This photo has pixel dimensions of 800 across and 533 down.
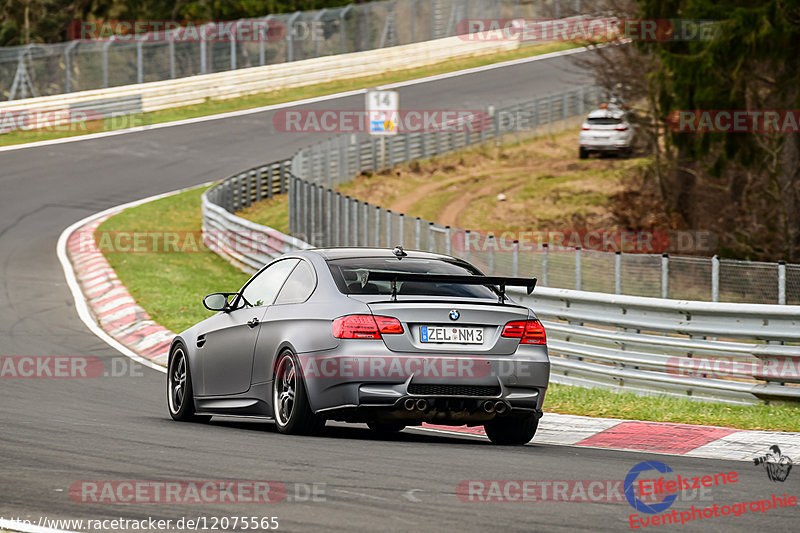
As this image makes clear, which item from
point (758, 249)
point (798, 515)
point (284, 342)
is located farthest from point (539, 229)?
point (798, 515)

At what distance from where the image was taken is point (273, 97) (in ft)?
166

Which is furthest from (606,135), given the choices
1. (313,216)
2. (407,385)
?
(407,385)

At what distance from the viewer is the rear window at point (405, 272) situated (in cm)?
940

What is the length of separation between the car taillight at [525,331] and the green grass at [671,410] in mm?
2110

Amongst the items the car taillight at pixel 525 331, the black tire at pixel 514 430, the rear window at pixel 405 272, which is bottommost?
the black tire at pixel 514 430

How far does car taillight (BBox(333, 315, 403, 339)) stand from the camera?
895 cm

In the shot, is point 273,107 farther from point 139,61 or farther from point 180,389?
point 180,389

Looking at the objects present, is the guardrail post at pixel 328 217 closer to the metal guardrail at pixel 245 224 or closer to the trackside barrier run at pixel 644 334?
the metal guardrail at pixel 245 224

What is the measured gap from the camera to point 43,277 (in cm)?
2344

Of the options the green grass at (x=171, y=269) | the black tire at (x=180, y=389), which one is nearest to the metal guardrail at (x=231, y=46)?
the green grass at (x=171, y=269)

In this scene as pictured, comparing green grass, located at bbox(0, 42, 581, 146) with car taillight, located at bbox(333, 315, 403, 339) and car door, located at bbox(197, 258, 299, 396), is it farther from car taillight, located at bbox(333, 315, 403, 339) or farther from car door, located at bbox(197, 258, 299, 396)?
car taillight, located at bbox(333, 315, 403, 339)

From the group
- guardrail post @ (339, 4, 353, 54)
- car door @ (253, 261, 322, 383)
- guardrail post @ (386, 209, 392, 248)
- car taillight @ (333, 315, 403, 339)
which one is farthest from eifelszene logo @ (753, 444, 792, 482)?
guardrail post @ (339, 4, 353, 54)

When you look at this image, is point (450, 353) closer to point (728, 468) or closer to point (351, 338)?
point (351, 338)

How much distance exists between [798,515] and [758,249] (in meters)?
21.5
